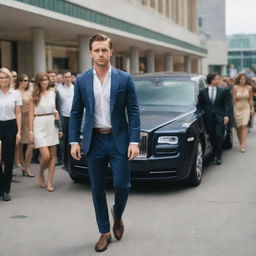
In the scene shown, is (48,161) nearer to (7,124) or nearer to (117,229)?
(7,124)

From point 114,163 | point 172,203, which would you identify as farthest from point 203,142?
point 114,163

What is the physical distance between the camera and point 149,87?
9.63 meters

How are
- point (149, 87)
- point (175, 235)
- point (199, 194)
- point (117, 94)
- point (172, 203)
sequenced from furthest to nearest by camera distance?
point (149, 87) → point (199, 194) → point (172, 203) → point (175, 235) → point (117, 94)

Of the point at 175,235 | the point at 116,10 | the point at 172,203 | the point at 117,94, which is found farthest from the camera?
the point at 116,10

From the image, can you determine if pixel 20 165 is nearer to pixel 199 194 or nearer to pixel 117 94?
pixel 199 194

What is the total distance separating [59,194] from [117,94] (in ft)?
10.5

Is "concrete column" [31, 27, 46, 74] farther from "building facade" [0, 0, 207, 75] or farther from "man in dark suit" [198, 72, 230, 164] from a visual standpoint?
"man in dark suit" [198, 72, 230, 164]

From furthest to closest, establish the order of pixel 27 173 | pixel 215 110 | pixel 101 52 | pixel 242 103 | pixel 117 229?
pixel 242 103 → pixel 215 110 → pixel 27 173 → pixel 117 229 → pixel 101 52

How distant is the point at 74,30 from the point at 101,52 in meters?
20.5

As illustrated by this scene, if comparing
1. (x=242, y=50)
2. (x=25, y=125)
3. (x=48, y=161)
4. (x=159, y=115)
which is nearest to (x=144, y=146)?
(x=159, y=115)

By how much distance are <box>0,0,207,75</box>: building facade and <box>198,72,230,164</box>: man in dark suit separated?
27.7 ft

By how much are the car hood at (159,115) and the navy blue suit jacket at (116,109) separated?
99.3 inches

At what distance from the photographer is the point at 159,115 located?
833 cm

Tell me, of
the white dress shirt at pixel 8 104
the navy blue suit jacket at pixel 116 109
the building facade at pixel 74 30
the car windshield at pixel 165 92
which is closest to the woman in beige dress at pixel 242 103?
the car windshield at pixel 165 92
